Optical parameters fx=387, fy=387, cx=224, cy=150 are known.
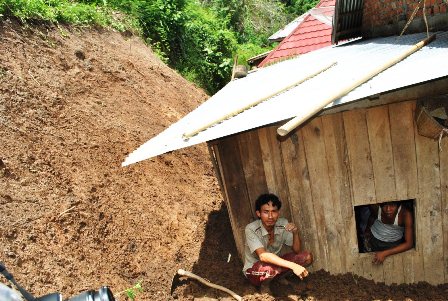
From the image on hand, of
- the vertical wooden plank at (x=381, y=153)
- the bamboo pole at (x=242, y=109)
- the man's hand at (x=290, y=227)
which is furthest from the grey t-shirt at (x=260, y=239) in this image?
the bamboo pole at (x=242, y=109)

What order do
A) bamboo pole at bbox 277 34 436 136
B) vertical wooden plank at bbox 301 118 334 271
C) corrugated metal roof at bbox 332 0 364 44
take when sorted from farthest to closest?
1. corrugated metal roof at bbox 332 0 364 44
2. vertical wooden plank at bbox 301 118 334 271
3. bamboo pole at bbox 277 34 436 136

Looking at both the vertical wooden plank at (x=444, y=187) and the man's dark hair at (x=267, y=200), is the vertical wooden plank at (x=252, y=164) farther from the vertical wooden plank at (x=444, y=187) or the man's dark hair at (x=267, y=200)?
the vertical wooden plank at (x=444, y=187)

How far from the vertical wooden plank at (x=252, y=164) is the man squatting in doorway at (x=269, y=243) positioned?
162 mm

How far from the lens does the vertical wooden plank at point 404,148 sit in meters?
4.03

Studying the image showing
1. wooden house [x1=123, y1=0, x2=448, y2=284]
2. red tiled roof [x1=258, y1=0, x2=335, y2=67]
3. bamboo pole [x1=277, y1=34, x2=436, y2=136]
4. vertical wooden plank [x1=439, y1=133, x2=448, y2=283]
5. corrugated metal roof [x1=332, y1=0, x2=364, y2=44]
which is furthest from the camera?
red tiled roof [x1=258, y1=0, x2=335, y2=67]

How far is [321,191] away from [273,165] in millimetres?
605

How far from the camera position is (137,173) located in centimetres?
598

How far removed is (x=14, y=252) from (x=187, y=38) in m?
9.42

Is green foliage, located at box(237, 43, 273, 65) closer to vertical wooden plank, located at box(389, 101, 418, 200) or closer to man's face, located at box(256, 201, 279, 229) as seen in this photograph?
vertical wooden plank, located at box(389, 101, 418, 200)

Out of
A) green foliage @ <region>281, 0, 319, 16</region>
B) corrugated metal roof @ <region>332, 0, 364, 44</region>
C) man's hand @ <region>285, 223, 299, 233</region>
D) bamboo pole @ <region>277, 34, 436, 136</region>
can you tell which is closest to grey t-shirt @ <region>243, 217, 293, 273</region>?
man's hand @ <region>285, 223, 299, 233</region>

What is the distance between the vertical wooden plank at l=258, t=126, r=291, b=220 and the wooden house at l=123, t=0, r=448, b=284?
0.01 meters

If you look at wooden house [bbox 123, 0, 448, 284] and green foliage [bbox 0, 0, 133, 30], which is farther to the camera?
green foliage [bbox 0, 0, 133, 30]

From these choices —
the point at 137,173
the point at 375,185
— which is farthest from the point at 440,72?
the point at 137,173

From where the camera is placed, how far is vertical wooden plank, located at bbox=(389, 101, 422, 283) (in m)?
4.03
